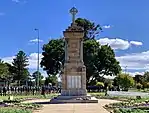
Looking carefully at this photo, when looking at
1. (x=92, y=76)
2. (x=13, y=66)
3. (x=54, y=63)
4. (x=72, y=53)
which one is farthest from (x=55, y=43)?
(x=13, y=66)

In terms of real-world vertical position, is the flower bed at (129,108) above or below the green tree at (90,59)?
below

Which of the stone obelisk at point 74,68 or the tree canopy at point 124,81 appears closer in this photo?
the stone obelisk at point 74,68

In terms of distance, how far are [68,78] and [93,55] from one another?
45.8 metres

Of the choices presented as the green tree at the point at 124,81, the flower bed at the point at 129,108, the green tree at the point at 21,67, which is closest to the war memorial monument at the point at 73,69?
the flower bed at the point at 129,108

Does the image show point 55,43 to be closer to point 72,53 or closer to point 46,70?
point 46,70

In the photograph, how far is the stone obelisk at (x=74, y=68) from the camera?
42469mm

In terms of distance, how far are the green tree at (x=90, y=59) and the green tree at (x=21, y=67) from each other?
51401 millimetres

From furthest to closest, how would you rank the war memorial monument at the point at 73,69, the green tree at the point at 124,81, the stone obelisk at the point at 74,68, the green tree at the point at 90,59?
the green tree at the point at 124,81 → the green tree at the point at 90,59 → the stone obelisk at the point at 74,68 → the war memorial monument at the point at 73,69

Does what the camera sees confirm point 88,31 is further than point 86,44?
Yes

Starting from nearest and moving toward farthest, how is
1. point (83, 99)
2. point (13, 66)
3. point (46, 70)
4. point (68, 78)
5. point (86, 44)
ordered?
point (83, 99) → point (68, 78) → point (86, 44) → point (46, 70) → point (13, 66)

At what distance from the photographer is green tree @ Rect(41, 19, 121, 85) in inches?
3452

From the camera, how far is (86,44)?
3418 inches

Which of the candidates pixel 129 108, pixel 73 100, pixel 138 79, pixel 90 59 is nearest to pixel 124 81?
pixel 90 59

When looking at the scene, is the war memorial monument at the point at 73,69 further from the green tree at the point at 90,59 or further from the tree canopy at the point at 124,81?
the tree canopy at the point at 124,81
